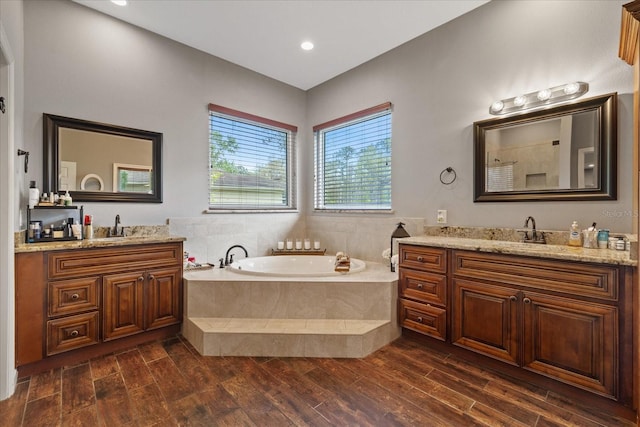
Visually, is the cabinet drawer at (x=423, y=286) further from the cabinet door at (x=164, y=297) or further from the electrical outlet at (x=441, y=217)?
the cabinet door at (x=164, y=297)

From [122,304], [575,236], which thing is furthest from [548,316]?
[122,304]

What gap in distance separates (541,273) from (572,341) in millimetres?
399

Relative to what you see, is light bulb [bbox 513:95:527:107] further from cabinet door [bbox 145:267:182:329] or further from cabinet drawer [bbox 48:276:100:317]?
cabinet drawer [bbox 48:276:100:317]

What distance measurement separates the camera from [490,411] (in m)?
1.67

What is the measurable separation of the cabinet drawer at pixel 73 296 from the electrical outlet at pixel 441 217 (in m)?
2.91

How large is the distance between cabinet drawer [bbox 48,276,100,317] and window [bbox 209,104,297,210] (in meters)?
1.40

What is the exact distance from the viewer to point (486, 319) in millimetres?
2098

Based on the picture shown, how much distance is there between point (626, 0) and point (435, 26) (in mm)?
1343

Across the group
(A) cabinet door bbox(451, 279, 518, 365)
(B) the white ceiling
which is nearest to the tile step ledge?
(A) cabinet door bbox(451, 279, 518, 365)

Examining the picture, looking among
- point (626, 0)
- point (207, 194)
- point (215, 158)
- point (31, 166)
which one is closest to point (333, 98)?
point (215, 158)

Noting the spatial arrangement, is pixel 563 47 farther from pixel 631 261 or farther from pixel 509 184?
pixel 631 261

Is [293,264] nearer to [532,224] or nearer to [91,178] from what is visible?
[91,178]

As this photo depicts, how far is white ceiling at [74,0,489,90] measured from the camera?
2576mm

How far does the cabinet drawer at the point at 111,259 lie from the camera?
6.89ft
